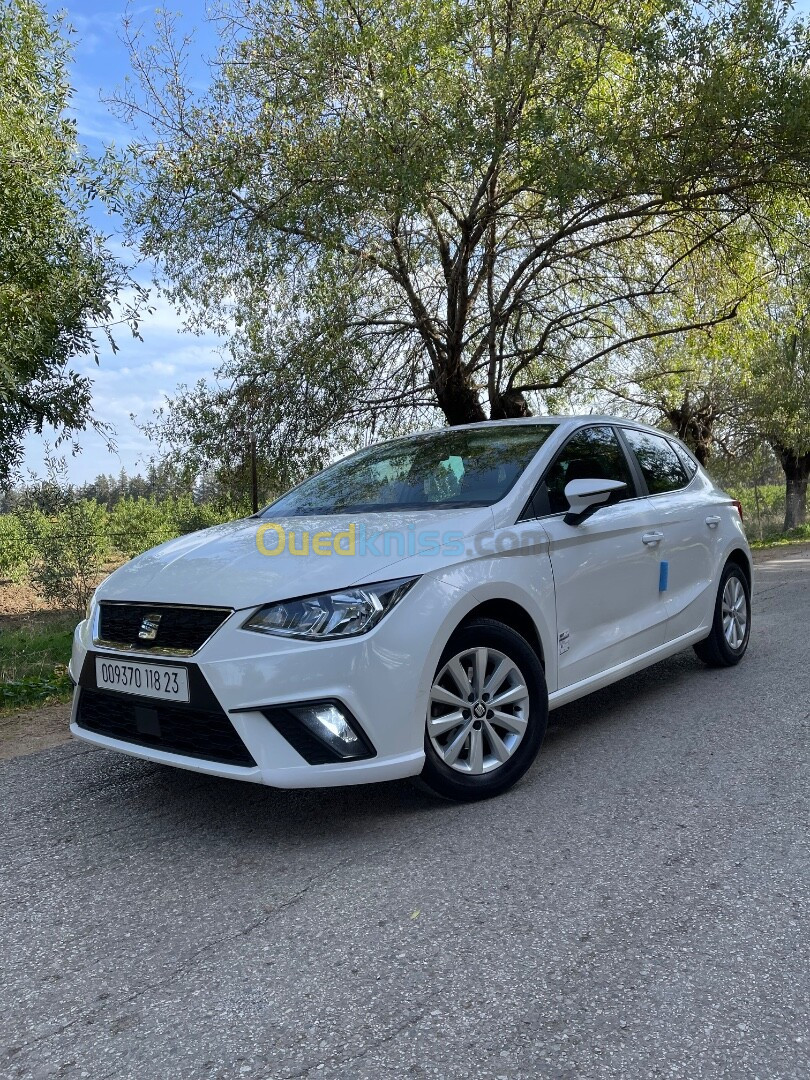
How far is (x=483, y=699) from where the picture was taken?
11.6ft

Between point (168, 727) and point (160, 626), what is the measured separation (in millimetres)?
384

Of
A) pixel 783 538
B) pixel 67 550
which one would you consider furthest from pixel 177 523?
pixel 783 538

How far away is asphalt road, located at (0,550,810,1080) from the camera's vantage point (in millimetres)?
2053

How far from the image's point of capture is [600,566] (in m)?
4.29

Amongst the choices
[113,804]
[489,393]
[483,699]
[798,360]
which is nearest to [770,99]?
[489,393]

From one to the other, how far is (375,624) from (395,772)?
0.55 meters

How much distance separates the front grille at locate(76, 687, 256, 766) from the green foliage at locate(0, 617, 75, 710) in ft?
9.24

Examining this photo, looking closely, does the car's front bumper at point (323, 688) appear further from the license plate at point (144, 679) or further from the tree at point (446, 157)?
the tree at point (446, 157)

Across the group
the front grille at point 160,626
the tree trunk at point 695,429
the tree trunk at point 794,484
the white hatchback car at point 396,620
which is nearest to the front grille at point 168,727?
the white hatchback car at point 396,620

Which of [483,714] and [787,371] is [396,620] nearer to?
[483,714]

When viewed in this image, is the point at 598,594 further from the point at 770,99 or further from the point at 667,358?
the point at 667,358

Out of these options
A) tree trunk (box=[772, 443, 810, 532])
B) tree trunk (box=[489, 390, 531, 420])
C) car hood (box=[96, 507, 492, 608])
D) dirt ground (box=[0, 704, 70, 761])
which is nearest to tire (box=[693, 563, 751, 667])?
car hood (box=[96, 507, 492, 608])

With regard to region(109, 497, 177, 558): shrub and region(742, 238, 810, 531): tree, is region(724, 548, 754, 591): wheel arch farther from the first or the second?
region(742, 238, 810, 531): tree

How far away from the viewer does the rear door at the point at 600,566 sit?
13.2ft
